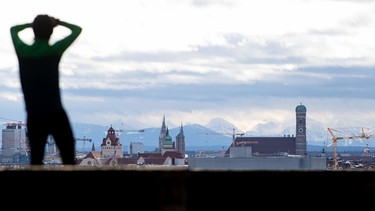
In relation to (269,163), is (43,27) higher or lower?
lower

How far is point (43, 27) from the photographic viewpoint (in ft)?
21.0
